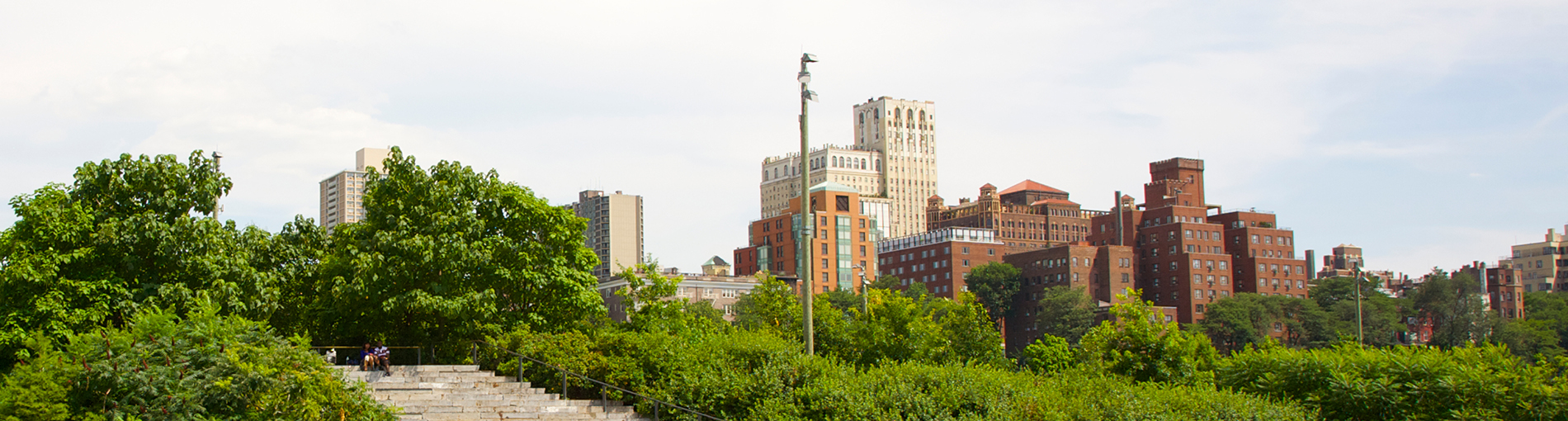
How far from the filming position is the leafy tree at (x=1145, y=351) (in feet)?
116

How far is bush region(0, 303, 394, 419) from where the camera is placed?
874 inches

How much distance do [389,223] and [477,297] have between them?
3.83m

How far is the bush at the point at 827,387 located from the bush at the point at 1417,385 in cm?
103

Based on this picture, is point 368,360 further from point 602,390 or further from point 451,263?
point 602,390

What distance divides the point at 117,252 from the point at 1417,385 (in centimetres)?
3097

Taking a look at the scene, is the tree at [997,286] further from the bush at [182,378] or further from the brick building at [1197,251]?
the bush at [182,378]

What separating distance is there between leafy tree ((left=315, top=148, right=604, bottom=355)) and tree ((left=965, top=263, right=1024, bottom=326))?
125 m

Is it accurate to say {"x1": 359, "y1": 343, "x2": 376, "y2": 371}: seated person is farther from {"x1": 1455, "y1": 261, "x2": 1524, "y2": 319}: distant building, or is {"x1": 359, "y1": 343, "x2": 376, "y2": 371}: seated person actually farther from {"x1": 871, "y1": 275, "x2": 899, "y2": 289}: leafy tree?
{"x1": 1455, "y1": 261, "x2": 1524, "y2": 319}: distant building

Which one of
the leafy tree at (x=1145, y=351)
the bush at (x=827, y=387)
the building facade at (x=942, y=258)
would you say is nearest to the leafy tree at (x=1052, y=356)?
the leafy tree at (x=1145, y=351)

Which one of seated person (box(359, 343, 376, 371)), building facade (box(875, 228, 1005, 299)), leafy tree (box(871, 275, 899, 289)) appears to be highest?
building facade (box(875, 228, 1005, 299))

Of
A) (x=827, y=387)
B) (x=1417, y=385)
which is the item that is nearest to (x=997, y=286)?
(x=1417, y=385)

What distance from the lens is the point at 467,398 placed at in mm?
30766

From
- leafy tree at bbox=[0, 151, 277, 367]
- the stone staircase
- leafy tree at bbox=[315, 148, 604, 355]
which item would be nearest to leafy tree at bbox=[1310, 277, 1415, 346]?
leafy tree at bbox=[315, 148, 604, 355]

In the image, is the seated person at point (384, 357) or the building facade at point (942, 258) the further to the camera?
the building facade at point (942, 258)
